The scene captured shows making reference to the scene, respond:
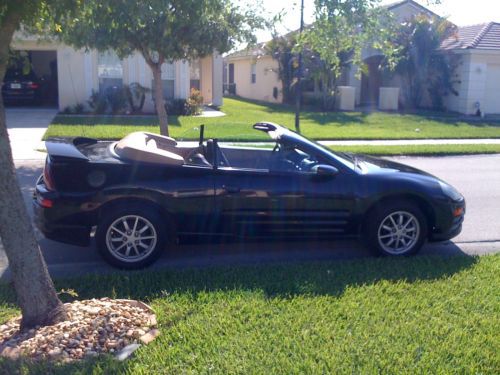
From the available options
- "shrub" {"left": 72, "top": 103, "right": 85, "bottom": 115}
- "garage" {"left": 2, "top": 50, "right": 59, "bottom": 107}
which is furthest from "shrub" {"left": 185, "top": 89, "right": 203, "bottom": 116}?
"garage" {"left": 2, "top": 50, "right": 59, "bottom": 107}

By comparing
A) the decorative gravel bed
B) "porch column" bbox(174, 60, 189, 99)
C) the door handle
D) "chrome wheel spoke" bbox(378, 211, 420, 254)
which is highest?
"porch column" bbox(174, 60, 189, 99)

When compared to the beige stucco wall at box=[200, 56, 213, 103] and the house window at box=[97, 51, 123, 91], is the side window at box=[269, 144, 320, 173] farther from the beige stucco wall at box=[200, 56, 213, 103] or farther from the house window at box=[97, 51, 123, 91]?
the beige stucco wall at box=[200, 56, 213, 103]

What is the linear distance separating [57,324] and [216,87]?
2457cm

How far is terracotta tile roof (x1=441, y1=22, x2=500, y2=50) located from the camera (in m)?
26.5

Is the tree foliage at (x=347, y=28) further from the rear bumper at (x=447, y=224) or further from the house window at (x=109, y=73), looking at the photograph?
the house window at (x=109, y=73)

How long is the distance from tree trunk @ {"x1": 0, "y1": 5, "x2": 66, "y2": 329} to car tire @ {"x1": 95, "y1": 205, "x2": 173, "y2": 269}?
4.81ft

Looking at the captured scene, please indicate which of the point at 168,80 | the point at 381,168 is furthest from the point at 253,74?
the point at 381,168

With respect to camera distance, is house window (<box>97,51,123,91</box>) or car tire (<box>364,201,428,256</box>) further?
house window (<box>97,51,123,91</box>)

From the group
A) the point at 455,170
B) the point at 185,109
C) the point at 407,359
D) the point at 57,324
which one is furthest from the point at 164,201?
the point at 185,109

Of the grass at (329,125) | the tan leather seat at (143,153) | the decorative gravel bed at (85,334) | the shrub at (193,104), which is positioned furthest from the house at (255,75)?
the decorative gravel bed at (85,334)

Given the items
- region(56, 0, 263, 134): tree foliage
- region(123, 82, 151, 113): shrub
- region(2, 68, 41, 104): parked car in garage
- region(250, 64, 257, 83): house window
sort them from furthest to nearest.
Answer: region(250, 64, 257, 83): house window < region(2, 68, 41, 104): parked car in garage < region(123, 82, 151, 113): shrub < region(56, 0, 263, 134): tree foliage

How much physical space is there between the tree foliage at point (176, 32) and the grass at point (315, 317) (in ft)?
21.7

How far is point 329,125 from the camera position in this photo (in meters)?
20.6

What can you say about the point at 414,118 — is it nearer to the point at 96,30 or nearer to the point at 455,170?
the point at 455,170
